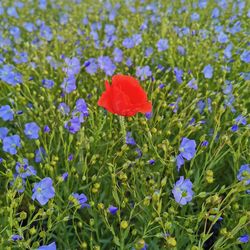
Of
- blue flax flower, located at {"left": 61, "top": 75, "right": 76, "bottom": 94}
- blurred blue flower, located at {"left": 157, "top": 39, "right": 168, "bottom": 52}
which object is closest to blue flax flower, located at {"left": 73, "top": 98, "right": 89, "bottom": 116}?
blue flax flower, located at {"left": 61, "top": 75, "right": 76, "bottom": 94}

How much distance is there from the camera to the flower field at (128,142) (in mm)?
1914

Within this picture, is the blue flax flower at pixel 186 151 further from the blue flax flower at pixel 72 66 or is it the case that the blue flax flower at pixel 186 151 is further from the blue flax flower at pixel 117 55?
the blue flax flower at pixel 117 55

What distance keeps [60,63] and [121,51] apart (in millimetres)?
459

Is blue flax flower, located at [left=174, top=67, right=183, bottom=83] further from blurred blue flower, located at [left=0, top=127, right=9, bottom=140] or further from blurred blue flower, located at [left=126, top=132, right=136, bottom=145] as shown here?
blurred blue flower, located at [left=0, top=127, right=9, bottom=140]

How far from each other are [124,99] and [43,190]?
56 centimetres

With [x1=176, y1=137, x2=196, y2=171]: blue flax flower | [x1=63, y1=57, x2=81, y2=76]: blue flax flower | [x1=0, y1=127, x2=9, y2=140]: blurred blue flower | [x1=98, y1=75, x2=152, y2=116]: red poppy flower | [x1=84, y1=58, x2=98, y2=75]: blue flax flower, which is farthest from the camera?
[x1=84, y1=58, x2=98, y2=75]: blue flax flower

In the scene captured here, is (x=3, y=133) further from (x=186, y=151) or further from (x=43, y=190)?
(x=186, y=151)

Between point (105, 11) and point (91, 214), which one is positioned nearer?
point (91, 214)

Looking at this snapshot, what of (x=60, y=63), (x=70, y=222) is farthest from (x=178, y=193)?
(x=60, y=63)

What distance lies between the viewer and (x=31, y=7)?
4945 mm

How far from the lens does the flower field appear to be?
6.28 feet

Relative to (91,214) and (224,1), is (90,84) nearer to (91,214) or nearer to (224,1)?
(91,214)

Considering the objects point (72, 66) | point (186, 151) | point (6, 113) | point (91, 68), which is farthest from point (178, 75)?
point (6, 113)

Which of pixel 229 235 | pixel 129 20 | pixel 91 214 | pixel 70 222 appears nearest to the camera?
pixel 229 235
